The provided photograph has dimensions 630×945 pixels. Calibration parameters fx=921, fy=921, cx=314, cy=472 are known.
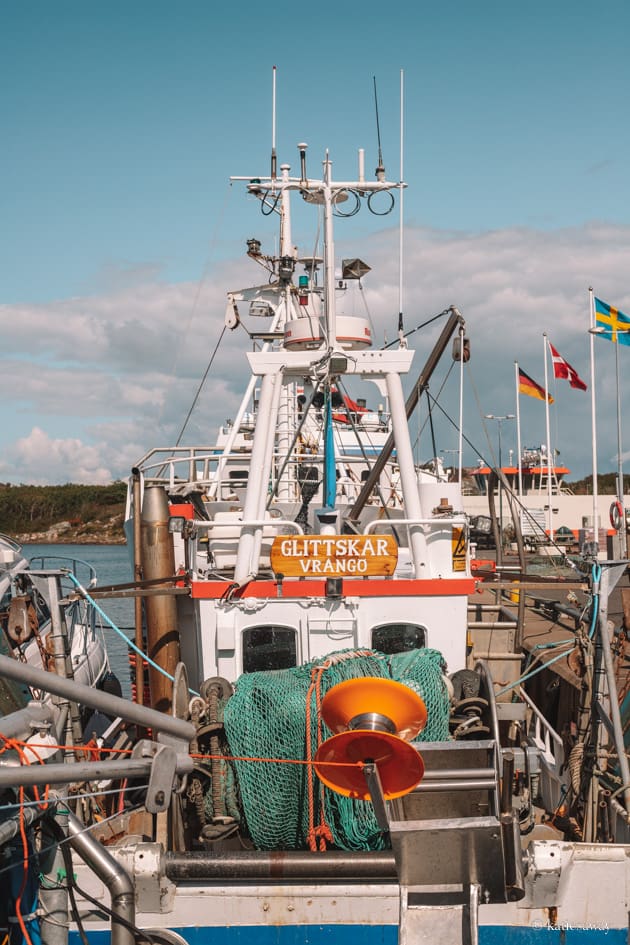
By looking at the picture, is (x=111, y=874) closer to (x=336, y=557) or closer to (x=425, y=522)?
(x=336, y=557)

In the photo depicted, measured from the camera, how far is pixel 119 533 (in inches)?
4040

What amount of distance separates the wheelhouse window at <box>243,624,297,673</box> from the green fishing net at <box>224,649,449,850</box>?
1463mm

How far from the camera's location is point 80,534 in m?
102

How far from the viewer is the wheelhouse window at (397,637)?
1038 centimetres

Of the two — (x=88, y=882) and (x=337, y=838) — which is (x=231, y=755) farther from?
(x=88, y=882)

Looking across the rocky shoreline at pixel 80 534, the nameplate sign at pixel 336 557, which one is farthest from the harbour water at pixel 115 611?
the rocky shoreline at pixel 80 534

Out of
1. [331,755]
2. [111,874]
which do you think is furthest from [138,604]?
[331,755]

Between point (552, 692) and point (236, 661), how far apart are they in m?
8.77

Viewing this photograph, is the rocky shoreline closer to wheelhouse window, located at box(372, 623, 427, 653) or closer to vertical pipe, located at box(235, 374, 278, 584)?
vertical pipe, located at box(235, 374, 278, 584)

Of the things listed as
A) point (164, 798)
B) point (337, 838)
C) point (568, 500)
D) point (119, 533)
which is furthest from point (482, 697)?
point (119, 533)

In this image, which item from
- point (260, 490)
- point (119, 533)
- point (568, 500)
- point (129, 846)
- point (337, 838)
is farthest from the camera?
point (119, 533)

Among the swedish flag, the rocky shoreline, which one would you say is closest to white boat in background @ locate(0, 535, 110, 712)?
the swedish flag

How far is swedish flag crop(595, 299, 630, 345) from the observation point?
22547mm

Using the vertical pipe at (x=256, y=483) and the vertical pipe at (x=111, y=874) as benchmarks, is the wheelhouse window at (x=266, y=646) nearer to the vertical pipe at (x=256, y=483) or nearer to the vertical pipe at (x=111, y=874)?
the vertical pipe at (x=256, y=483)
